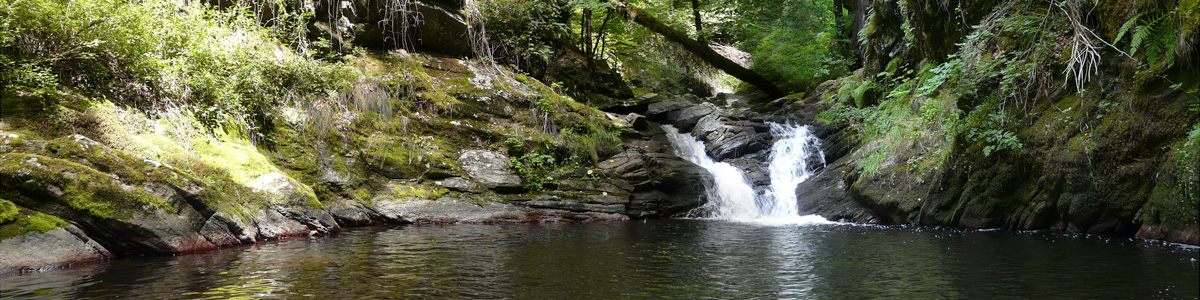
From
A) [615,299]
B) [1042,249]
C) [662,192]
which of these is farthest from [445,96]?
[1042,249]

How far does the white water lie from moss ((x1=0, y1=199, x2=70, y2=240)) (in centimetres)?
1020

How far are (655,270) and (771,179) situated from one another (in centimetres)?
946

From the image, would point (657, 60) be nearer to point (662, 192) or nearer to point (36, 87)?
point (662, 192)

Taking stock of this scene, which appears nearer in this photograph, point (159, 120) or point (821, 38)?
point (159, 120)

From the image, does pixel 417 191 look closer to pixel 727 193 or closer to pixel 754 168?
pixel 727 193

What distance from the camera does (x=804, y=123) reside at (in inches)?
661

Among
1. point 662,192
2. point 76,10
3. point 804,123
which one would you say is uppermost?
point 76,10

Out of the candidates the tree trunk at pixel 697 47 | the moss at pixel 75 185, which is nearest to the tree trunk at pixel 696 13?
the tree trunk at pixel 697 47

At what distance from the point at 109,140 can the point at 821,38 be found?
18.0 meters

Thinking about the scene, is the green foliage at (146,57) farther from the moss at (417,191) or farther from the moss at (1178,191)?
the moss at (1178,191)

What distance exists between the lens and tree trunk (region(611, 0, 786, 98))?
1816cm

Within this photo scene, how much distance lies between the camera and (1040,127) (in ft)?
27.6

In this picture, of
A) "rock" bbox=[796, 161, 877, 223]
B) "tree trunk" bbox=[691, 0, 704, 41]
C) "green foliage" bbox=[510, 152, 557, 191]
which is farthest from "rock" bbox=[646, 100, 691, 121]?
"green foliage" bbox=[510, 152, 557, 191]

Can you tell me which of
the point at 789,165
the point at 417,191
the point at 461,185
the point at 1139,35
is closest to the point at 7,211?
the point at 417,191
